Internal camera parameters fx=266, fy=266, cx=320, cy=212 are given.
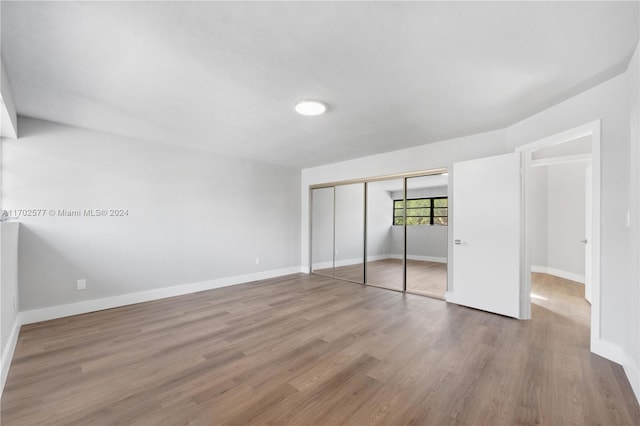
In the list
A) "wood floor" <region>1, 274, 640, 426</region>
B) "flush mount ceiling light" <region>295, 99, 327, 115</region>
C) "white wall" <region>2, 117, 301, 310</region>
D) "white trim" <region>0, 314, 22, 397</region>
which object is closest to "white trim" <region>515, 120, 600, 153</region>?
"wood floor" <region>1, 274, 640, 426</region>

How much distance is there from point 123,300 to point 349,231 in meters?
4.33

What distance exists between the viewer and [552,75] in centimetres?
231

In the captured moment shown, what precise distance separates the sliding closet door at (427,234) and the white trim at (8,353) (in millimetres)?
4763

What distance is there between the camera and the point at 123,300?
3848 mm

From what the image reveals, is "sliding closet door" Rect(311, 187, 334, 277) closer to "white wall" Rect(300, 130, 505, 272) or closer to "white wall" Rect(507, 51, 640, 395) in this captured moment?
"white wall" Rect(300, 130, 505, 272)

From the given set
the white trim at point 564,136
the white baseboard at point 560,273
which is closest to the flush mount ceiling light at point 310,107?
the white trim at point 564,136

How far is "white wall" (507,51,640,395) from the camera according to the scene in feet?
7.54

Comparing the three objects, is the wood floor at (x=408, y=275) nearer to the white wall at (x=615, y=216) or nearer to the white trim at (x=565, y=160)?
the white wall at (x=615, y=216)

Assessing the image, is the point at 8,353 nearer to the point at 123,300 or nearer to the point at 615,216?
the point at 123,300

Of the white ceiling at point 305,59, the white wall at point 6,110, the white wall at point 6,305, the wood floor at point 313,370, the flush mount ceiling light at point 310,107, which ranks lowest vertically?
the wood floor at point 313,370

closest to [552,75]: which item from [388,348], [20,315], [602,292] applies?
[602,292]

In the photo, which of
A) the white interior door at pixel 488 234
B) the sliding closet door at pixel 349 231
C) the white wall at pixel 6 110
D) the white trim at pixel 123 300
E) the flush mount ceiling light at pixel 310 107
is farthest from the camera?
the sliding closet door at pixel 349 231

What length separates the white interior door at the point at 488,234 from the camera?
11.1 ft

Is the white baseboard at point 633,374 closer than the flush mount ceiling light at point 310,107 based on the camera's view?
Yes
